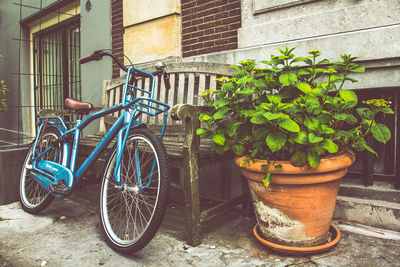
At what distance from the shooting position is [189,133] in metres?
2.17

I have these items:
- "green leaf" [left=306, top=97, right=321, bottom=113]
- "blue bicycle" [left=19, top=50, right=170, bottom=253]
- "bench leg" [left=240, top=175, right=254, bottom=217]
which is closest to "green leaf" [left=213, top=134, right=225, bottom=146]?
"blue bicycle" [left=19, top=50, right=170, bottom=253]

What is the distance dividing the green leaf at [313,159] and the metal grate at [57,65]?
4734mm

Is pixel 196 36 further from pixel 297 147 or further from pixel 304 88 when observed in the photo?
pixel 297 147

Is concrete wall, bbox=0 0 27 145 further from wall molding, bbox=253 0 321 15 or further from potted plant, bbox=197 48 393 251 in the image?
potted plant, bbox=197 48 393 251

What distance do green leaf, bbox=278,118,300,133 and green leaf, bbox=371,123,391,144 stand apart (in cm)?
52

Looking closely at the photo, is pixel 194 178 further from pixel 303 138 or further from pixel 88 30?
pixel 88 30

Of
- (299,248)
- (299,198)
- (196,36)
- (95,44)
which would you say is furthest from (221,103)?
(95,44)

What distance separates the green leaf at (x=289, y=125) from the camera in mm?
1763

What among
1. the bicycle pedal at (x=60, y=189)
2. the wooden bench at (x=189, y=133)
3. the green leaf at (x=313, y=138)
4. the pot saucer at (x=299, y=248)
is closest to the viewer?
the green leaf at (x=313, y=138)

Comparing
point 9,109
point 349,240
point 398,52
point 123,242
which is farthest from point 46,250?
point 9,109

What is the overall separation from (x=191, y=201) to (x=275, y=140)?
2.41 ft

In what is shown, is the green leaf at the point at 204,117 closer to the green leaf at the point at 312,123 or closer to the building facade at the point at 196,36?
the green leaf at the point at 312,123

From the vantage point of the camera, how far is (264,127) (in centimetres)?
197

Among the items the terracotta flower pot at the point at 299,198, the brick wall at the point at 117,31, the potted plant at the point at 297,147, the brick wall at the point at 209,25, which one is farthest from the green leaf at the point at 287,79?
the brick wall at the point at 117,31
